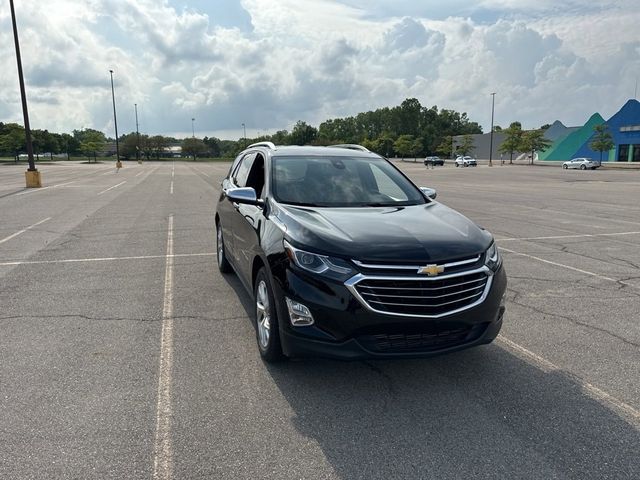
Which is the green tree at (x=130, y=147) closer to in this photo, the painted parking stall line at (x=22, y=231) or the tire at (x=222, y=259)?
the painted parking stall line at (x=22, y=231)

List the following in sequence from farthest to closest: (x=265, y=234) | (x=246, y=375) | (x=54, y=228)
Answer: (x=54, y=228) → (x=265, y=234) → (x=246, y=375)

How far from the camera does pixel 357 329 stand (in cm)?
319

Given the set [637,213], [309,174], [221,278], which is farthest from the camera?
[637,213]

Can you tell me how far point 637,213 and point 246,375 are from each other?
568 inches

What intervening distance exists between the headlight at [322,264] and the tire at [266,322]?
42 cm

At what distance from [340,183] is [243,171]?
1.74 meters

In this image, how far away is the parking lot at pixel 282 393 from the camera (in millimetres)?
2746

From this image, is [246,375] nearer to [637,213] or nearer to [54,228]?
[54,228]

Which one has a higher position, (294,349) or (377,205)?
(377,205)

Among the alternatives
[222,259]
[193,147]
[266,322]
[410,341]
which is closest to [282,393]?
[266,322]

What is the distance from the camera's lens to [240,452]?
2820 mm

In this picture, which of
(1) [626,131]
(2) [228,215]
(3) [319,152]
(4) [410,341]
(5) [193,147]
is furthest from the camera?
(5) [193,147]

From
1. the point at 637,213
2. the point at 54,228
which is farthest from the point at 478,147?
the point at 54,228

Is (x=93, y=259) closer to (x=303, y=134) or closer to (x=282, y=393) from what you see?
(x=282, y=393)
